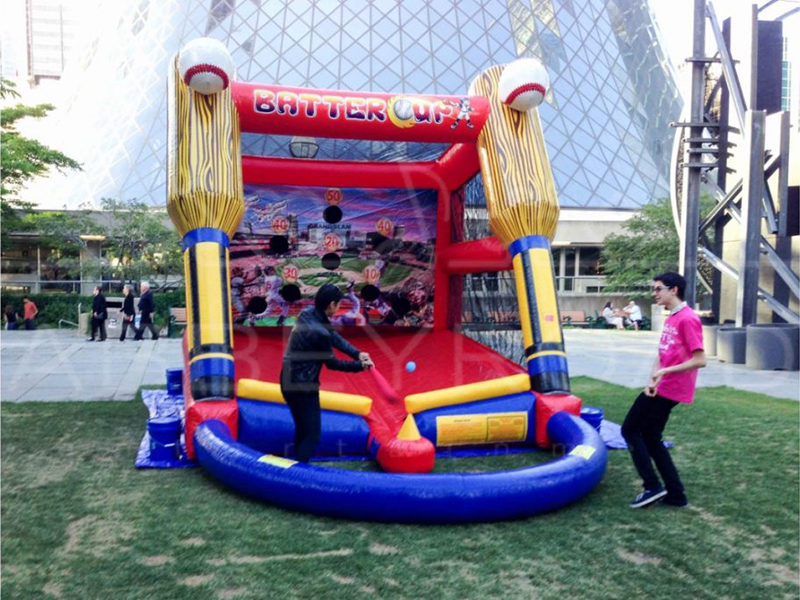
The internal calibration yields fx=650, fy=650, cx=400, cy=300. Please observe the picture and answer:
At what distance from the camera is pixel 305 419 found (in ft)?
16.0

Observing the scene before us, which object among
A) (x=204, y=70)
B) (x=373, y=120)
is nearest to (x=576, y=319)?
(x=373, y=120)

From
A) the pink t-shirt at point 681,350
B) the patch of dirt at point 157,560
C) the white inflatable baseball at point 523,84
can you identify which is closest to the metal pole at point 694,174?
the white inflatable baseball at point 523,84

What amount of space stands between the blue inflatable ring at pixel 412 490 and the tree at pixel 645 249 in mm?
21241

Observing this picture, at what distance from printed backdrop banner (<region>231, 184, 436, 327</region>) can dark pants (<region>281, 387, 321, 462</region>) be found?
520cm

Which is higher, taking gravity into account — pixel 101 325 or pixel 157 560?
pixel 101 325

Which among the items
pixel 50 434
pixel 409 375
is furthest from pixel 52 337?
pixel 409 375

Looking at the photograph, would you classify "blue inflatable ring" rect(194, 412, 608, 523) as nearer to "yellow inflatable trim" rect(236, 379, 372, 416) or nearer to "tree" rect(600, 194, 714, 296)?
"yellow inflatable trim" rect(236, 379, 372, 416)

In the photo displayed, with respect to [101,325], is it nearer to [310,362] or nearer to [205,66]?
[205,66]

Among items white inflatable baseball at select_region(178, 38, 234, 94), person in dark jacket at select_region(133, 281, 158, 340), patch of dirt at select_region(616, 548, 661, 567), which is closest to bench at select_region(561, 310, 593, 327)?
person in dark jacket at select_region(133, 281, 158, 340)

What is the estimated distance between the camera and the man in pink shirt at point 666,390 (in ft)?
14.8

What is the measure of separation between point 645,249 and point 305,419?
2218 centimetres

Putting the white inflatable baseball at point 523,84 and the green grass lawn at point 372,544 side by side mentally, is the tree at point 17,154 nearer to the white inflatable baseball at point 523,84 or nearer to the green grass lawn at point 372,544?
the green grass lawn at point 372,544

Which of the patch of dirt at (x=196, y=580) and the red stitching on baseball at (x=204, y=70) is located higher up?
the red stitching on baseball at (x=204, y=70)

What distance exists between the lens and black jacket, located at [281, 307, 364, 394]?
4773 millimetres
